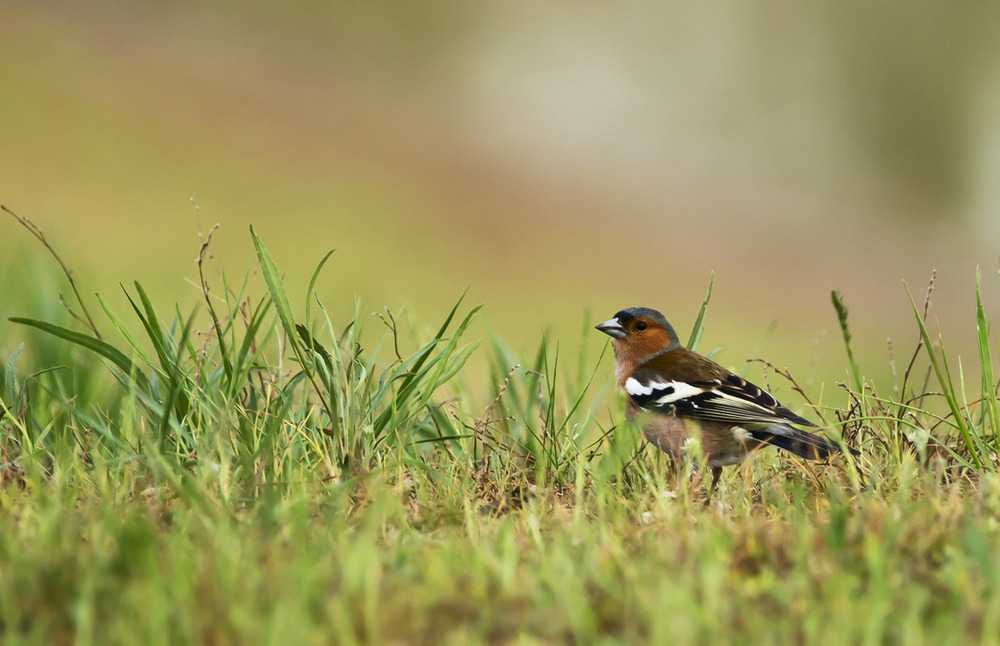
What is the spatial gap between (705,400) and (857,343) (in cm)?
1312

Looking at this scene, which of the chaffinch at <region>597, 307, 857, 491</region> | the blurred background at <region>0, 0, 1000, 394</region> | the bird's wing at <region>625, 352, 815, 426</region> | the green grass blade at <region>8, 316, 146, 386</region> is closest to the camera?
the green grass blade at <region>8, 316, 146, 386</region>

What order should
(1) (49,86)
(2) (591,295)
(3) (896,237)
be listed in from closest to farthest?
(2) (591,295) → (1) (49,86) → (3) (896,237)

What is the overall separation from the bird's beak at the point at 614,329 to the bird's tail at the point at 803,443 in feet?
4.40

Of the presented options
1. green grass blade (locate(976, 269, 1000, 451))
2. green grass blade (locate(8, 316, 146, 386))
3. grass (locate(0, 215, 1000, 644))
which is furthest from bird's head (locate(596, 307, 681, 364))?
green grass blade (locate(8, 316, 146, 386))

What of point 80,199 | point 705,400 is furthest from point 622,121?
point 705,400

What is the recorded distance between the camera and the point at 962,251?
107 feet

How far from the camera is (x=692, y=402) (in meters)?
5.18

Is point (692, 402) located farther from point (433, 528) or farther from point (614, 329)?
point (433, 528)

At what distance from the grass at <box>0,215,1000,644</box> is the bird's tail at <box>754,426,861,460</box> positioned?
0.08m

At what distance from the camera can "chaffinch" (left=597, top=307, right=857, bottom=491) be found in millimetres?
4582

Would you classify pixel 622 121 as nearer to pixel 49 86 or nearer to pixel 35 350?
pixel 49 86

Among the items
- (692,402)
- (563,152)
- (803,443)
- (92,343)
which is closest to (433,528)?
(92,343)

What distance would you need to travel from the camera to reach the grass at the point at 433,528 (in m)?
2.30

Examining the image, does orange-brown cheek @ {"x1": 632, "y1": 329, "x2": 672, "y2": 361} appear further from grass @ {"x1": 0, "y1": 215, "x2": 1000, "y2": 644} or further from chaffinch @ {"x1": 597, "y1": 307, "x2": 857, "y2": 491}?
grass @ {"x1": 0, "y1": 215, "x2": 1000, "y2": 644}
